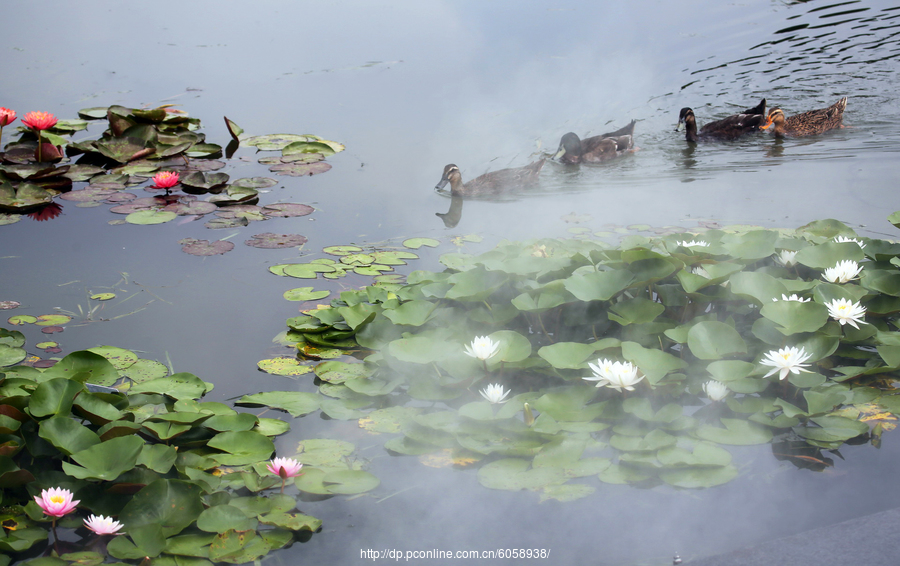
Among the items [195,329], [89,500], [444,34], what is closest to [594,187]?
[195,329]

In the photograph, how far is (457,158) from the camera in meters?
5.95

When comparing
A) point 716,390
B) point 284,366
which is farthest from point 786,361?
point 284,366

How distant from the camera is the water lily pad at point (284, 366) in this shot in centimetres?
241

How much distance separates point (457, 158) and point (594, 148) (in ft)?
4.48

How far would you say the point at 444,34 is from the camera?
1034 cm

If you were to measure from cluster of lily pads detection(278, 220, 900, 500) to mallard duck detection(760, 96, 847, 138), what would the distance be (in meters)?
4.05

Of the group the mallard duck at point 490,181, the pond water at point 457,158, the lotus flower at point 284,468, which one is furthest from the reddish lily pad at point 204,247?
the lotus flower at point 284,468

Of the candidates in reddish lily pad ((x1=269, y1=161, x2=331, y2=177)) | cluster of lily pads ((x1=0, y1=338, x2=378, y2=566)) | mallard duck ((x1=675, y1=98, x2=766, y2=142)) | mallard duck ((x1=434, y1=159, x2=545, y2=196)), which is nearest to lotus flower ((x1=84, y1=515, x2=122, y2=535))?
cluster of lily pads ((x1=0, y1=338, x2=378, y2=566))

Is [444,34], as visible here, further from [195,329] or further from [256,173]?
[195,329]

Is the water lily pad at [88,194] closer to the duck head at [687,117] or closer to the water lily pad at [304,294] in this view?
the water lily pad at [304,294]

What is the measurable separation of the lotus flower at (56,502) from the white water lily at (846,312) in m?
2.53

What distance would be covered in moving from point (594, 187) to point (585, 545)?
4.05m

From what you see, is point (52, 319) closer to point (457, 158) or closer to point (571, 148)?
point (457, 158)

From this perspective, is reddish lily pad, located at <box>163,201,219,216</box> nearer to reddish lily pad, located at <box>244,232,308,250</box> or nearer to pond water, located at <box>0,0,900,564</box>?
pond water, located at <box>0,0,900,564</box>
